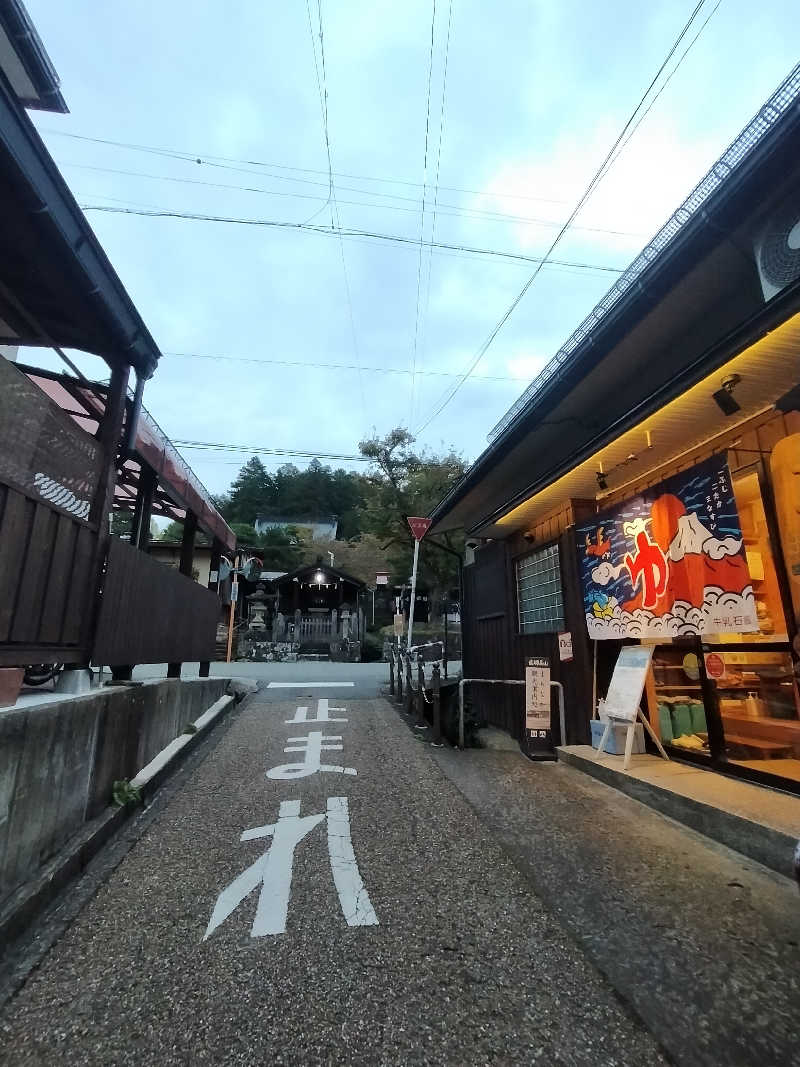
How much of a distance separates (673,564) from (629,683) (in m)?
1.37

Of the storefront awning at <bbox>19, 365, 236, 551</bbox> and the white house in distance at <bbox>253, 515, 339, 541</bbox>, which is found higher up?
the white house in distance at <bbox>253, 515, 339, 541</bbox>

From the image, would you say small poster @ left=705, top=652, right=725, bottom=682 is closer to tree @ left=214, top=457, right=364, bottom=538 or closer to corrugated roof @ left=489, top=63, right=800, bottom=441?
corrugated roof @ left=489, top=63, right=800, bottom=441

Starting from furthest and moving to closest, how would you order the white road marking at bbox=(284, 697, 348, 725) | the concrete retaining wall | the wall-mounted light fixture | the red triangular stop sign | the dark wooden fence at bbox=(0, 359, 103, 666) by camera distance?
the red triangular stop sign, the white road marking at bbox=(284, 697, 348, 725), the wall-mounted light fixture, the dark wooden fence at bbox=(0, 359, 103, 666), the concrete retaining wall

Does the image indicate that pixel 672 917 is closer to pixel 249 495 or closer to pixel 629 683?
pixel 629 683

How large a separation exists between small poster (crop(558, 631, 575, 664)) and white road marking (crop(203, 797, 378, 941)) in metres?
3.48

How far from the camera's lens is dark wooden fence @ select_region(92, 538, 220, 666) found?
4168 millimetres

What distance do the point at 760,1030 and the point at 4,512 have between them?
14.0 ft

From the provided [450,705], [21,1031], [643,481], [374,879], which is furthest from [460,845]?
[450,705]

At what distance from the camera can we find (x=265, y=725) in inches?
297

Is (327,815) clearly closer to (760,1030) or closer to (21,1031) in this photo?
(21,1031)

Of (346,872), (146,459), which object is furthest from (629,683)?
A: (146,459)

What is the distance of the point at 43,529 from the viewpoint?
124 inches

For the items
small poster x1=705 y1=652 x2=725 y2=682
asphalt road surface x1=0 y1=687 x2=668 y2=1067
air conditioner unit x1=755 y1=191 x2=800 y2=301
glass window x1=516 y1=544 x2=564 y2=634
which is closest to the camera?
asphalt road surface x1=0 y1=687 x2=668 y2=1067

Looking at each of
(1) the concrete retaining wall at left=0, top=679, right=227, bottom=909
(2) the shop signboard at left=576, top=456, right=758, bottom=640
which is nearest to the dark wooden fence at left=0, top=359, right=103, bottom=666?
(1) the concrete retaining wall at left=0, top=679, right=227, bottom=909
